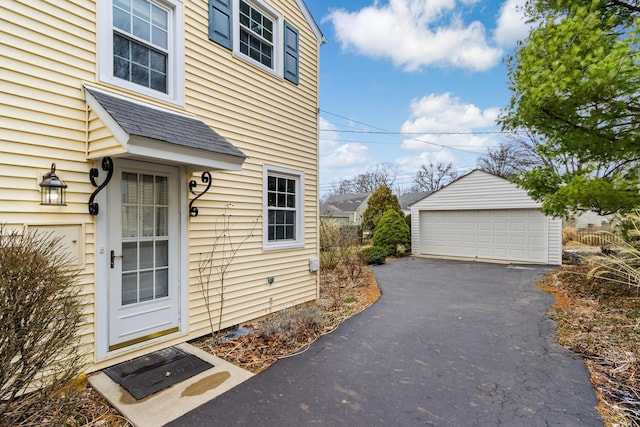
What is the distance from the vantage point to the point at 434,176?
3556 centimetres

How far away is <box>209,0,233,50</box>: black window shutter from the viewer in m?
4.62

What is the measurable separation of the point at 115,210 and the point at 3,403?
1930mm

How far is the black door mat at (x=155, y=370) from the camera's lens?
3.07 m

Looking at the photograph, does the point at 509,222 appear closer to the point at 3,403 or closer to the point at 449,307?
the point at 449,307

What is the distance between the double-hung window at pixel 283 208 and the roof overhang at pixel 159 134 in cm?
159

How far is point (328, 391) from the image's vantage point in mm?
3139

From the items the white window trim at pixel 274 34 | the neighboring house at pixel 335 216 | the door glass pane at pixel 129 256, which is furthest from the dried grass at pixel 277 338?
the neighboring house at pixel 335 216

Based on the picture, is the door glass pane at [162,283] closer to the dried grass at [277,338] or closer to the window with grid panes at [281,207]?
the dried grass at [277,338]

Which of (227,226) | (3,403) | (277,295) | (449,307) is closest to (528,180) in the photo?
(449,307)

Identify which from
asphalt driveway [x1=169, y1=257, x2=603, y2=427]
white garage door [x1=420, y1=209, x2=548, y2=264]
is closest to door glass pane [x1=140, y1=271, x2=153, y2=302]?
asphalt driveway [x1=169, y1=257, x2=603, y2=427]

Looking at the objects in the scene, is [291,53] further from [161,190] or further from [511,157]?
[511,157]

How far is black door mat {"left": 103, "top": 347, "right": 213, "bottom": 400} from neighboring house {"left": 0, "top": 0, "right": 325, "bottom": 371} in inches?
6.1

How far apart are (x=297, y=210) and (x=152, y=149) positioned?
133 inches

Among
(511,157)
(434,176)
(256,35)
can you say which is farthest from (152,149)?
(434,176)
